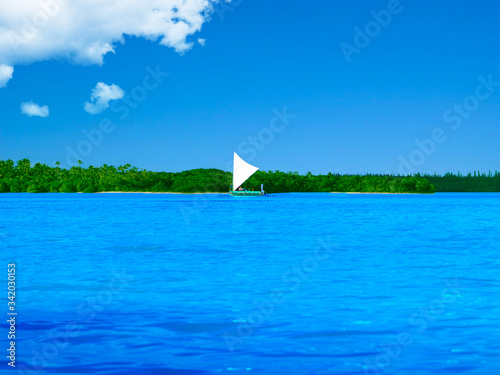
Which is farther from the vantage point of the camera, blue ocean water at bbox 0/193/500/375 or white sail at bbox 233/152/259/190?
white sail at bbox 233/152/259/190

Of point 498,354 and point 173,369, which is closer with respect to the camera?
point 173,369

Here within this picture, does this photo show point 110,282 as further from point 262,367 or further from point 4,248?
point 4,248

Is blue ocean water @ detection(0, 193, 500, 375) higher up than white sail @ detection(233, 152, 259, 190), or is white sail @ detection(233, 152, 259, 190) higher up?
white sail @ detection(233, 152, 259, 190)

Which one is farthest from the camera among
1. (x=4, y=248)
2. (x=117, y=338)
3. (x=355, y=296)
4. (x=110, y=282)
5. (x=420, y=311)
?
(x=4, y=248)

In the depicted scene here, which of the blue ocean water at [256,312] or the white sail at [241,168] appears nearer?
the blue ocean water at [256,312]

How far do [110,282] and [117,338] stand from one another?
8.13 metres

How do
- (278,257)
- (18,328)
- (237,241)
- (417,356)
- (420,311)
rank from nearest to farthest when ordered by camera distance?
1. (417,356)
2. (18,328)
3. (420,311)
4. (278,257)
5. (237,241)

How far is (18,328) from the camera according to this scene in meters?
12.0

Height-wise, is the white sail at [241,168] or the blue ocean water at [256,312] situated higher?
the white sail at [241,168]

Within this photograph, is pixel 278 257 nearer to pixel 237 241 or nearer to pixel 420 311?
pixel 237 241

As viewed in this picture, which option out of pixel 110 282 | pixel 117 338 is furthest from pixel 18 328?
pixel 110 282

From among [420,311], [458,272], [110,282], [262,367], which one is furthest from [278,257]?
[262,367]

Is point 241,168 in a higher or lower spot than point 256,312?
higher

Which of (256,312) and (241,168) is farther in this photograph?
(241,168)
